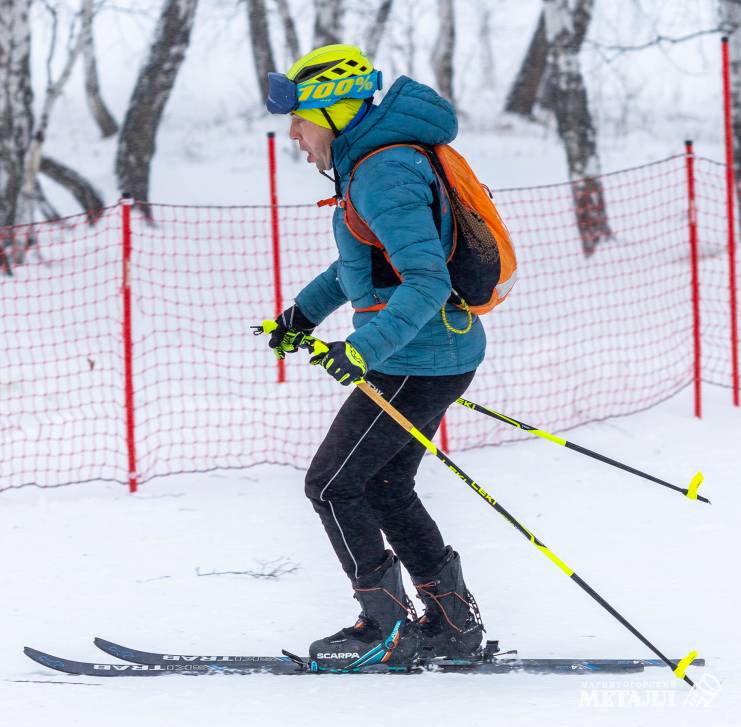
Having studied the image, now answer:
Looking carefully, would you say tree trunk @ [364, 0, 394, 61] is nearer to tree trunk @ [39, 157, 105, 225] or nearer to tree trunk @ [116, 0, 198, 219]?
tree trunk @ [116, 0, 198, 219]

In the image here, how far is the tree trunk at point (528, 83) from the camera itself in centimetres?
2011

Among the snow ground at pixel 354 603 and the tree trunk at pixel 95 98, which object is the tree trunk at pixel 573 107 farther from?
the tree trunk at pixel 95 98

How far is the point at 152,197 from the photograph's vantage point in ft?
48.0

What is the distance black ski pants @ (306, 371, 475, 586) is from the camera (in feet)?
10.8

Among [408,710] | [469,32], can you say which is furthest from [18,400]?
[469,32]

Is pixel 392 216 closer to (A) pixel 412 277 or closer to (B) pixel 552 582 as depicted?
(A) pixel 412 277

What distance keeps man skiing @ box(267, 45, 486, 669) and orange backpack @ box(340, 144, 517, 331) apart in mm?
36

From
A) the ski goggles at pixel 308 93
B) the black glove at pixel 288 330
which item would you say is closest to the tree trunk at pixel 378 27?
the black glove at pixel 288 330

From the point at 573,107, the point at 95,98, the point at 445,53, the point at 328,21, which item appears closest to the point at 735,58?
the point at 573,107

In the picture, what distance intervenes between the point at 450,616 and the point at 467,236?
1329 mm

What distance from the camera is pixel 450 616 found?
11.7 ft

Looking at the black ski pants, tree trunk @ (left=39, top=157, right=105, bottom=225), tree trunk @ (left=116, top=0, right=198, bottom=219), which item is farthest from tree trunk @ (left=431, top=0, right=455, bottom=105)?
the black ski pants

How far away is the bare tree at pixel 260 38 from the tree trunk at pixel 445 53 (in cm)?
330

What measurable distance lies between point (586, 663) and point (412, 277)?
1.49 meters
